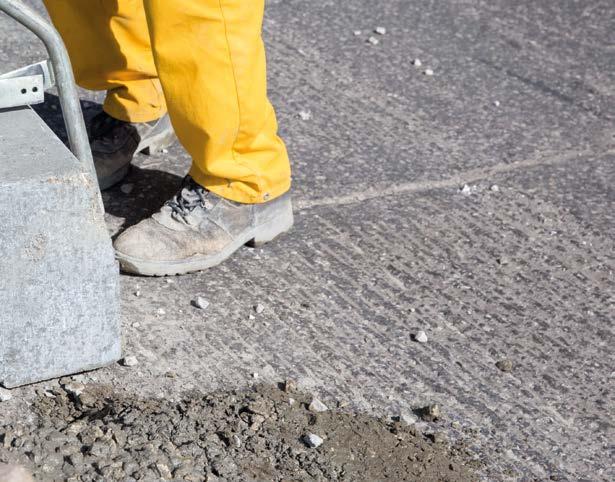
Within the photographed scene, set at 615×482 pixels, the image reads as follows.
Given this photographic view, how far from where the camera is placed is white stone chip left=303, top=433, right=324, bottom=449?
215 cm

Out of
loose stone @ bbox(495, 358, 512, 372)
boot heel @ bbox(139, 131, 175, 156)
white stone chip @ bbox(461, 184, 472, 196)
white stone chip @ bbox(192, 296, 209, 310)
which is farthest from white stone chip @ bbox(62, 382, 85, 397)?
white stone chip @ bbox(461, 184, 472, 196)

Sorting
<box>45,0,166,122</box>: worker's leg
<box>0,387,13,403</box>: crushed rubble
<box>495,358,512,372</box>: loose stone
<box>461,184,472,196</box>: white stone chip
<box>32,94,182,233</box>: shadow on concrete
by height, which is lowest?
<box>461,184,472,196</box>: white stone chip

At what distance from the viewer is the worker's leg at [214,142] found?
2396 mm

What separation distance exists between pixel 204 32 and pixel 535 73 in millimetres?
2088

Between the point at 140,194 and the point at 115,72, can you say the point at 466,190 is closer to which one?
the point at 140,194

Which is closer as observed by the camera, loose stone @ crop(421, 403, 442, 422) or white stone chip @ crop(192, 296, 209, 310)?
loose stone @ crop(421, 403, 442, 422)

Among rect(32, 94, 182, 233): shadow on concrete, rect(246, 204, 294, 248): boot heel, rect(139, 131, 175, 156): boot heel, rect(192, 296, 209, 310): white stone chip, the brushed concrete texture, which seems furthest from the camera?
rect(139, 131, 175, 156): boot heel

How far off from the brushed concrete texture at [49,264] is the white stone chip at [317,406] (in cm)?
48

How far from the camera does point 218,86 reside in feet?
8.12

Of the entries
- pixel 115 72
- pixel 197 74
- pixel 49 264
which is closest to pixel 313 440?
pixel 49 264

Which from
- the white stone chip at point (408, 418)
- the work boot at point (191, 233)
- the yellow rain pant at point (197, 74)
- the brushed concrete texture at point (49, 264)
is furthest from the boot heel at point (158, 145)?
the white stone chip at point (408, 418)

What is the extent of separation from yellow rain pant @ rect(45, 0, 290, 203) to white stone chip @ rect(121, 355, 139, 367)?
56 cm

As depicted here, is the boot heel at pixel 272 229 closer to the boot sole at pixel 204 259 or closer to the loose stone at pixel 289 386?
the boot sole at pixel 204 259

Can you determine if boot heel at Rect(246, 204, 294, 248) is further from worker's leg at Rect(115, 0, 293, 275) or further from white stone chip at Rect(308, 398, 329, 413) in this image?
white stone chip at Rect(308, 398, 329, 413)
